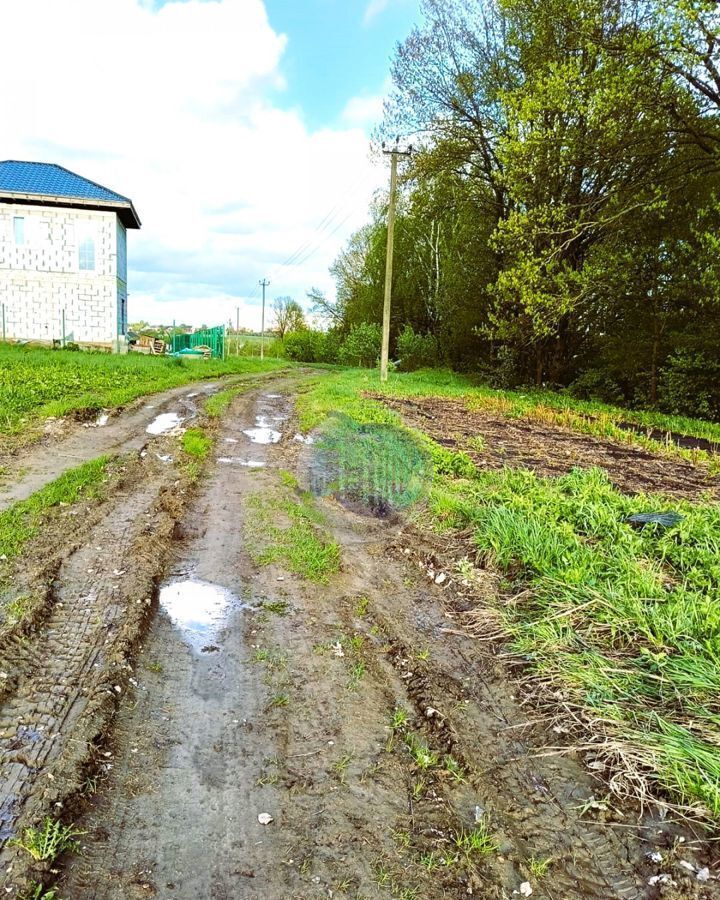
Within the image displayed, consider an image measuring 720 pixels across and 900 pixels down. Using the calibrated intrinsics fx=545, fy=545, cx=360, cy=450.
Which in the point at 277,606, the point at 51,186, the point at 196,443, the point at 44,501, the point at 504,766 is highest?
the point at 51,186

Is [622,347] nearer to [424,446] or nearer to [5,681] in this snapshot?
[424,446]

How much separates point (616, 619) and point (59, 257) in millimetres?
27231

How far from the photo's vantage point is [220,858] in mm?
2045

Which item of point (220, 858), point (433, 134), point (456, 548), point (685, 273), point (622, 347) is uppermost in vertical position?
point (433, 134)

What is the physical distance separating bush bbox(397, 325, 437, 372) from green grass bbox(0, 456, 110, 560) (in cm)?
2521

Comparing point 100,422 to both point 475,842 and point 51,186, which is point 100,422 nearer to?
point 475,842

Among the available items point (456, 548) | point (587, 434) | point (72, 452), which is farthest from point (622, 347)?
point (72, 452)

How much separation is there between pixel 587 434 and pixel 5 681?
10.4m

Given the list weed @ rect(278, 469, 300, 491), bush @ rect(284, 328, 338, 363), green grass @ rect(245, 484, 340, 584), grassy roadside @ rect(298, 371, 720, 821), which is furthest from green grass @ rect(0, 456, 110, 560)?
bush @ rect(284, 328, 338, 363)

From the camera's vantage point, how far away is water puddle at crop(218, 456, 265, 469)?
307 inches

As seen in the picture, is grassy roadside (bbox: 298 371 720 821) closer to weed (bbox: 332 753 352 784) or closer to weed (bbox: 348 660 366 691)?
weed (bbox: 348 660 366 691)

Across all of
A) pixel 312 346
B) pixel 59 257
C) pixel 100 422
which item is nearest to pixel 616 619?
pixel 100 422

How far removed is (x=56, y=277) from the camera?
2408cm

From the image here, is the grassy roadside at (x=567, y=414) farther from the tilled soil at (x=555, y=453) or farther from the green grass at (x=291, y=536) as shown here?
the green grass at (x=291, y=536)
